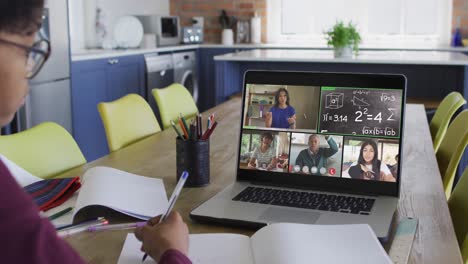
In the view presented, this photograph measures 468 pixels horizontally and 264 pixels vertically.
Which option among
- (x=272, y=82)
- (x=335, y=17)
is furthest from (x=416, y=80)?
(x=272, y=82)

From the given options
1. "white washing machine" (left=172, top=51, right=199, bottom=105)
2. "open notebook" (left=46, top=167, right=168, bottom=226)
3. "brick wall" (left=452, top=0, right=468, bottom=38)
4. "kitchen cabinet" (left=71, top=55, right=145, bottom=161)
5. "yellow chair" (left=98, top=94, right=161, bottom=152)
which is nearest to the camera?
"open notebook" (left=46, top=167, right=168, bottom=226)

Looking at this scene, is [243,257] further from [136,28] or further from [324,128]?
[136,28]

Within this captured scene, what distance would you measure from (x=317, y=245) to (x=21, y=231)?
0.57 meters

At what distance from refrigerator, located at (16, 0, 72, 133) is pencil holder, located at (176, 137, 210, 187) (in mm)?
2492

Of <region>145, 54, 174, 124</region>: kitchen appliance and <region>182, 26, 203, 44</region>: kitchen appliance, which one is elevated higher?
<region>182, 26, 203, 44</region>: kitchen appliance

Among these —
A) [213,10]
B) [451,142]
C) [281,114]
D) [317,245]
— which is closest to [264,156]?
[281,114]

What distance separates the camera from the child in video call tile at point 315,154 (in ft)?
4.68

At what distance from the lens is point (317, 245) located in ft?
3.41

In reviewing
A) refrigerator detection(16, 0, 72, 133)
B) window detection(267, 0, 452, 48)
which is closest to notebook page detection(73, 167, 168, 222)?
refrigerator detection(16, 0, 72, 133)

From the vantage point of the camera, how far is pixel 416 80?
4.62 m

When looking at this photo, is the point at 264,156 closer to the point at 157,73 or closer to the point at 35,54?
the point at 35,54

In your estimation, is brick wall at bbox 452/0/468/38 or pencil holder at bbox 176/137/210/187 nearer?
pencil holder at bbox 176/137/210/187

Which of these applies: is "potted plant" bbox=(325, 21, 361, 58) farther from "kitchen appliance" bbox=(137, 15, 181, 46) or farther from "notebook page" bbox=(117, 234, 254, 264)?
"notebook page" bbox=(117, 234, 254, 264)

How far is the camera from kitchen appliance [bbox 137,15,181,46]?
5.65 m
